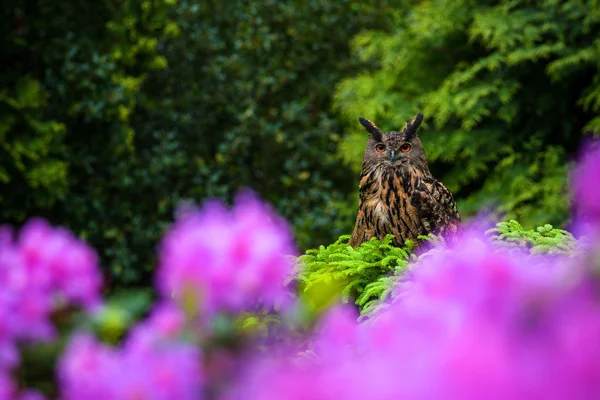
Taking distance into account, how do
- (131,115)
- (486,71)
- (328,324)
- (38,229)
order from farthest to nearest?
(131,115) < (486,71) < (38,229) < (328,324)

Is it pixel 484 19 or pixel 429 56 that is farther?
pixel 429 56

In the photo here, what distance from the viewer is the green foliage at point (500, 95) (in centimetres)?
595

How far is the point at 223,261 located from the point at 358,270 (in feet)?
5.64

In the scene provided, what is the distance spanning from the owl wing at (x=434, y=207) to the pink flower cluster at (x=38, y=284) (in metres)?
2.18

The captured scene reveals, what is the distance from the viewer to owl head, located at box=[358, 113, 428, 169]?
11.5 ft

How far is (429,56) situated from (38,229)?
19.3ft

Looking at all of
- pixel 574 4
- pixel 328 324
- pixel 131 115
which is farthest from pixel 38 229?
pixel 131 115

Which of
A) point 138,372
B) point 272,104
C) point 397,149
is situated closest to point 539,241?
point 397,149

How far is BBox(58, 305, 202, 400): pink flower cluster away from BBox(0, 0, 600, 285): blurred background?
16.8 ft

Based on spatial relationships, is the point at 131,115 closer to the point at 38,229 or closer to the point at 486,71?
the point at 486,71

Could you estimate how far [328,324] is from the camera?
3.21 ft

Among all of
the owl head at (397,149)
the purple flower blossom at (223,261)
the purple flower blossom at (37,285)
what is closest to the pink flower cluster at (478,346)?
the purple flower blossom at (223,261)

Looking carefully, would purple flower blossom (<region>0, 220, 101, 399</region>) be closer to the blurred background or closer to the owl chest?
the owl chest

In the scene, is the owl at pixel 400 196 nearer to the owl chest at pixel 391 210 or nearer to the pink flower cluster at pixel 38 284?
the owl chest at pixel 391 210
